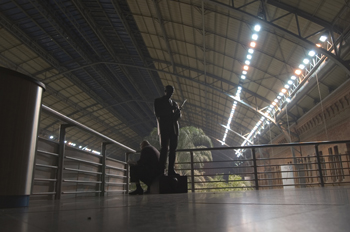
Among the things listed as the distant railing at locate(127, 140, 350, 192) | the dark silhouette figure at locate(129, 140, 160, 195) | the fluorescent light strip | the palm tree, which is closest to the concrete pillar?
the distant railing at locate(127, 140, 350, 192)

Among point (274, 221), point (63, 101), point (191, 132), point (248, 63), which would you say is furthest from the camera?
point (63, 101)

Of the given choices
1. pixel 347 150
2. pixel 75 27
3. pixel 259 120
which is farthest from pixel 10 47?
pixel 347 150

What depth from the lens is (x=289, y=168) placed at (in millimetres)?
20406

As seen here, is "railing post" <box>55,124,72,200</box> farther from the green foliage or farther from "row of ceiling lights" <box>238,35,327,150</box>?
the green foliage

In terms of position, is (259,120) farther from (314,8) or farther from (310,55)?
(314,8)

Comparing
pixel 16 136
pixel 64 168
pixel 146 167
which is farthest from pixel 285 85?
pixel 16 136

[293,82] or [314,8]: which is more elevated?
[314,8]

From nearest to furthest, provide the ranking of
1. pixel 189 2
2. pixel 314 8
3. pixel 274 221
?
pixel 274 221 < pixel 314 8 < pixel 189 2

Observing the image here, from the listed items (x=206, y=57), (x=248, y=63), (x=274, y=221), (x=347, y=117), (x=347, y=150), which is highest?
(x=206, y=57)

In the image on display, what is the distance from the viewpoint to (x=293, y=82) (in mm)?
14961

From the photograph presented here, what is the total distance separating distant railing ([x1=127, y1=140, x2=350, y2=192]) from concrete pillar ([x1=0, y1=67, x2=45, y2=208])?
111 inches

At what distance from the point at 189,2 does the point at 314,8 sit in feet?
16.9

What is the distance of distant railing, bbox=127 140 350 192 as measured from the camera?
5.59 meters

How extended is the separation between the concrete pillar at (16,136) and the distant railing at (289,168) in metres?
2.81
